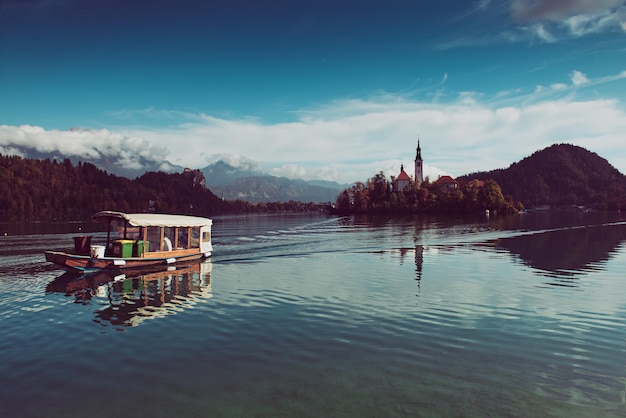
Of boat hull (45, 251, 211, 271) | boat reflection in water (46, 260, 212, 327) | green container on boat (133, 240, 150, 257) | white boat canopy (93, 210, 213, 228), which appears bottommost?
boat reflection in water (46, 260, 212, 327)

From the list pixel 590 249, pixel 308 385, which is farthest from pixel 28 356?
pixel 590 249

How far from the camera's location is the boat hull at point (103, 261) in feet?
127

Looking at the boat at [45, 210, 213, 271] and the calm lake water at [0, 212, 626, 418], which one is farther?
the boat at [45, 210, 213, 271]

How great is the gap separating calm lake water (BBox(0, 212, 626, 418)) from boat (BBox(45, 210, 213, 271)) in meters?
2.04

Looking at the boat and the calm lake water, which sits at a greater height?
the boat

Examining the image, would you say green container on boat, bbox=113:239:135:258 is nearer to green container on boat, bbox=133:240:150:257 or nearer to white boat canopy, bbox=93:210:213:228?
green container on boat, bbox=133:240:150:257

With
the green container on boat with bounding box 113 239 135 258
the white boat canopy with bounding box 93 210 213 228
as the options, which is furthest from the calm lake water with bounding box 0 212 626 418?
the white boat canopy with bounding box 93 210 213 228

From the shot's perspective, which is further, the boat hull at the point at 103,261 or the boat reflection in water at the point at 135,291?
the boat hull at the point at 103,261

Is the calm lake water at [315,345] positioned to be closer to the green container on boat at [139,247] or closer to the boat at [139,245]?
the boat at [139,245]

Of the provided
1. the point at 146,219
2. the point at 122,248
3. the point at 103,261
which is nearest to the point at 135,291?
the point at 103,261

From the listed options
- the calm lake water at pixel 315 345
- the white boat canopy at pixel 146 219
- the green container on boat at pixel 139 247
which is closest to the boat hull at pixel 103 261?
the green container on boat at pixel 139 247

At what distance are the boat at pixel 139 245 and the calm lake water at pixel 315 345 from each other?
2.04 meters

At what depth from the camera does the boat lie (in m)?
40.2

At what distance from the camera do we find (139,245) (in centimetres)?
Answer: 4422
